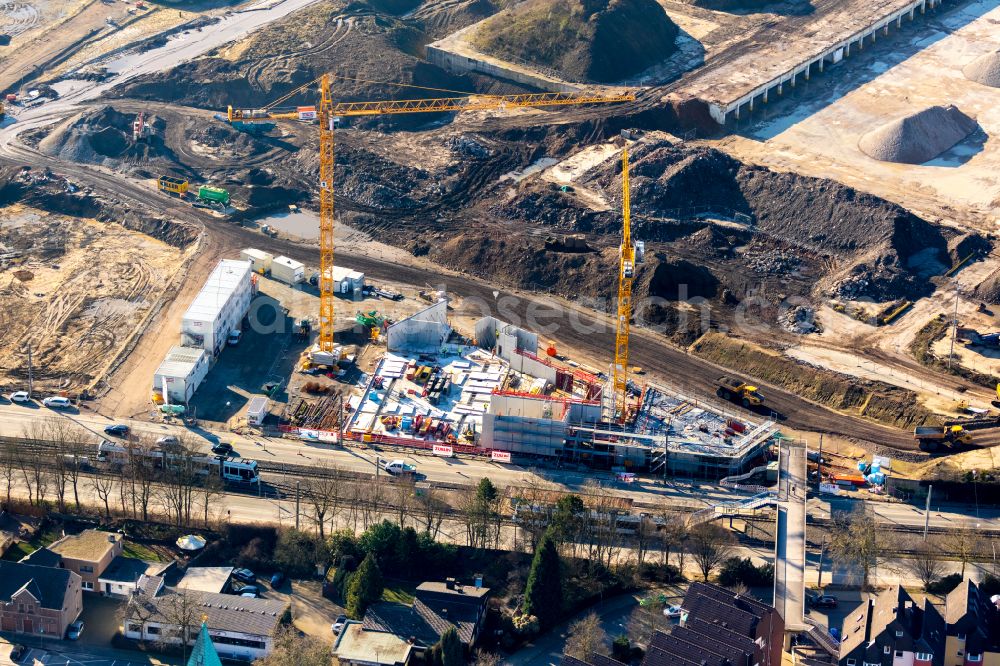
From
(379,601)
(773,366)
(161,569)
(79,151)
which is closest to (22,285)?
(79,151)

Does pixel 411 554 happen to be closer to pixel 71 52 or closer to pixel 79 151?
pixel 79 151

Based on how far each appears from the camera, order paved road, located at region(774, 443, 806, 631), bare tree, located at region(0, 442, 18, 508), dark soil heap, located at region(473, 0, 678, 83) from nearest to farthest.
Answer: paved road, located at region(774, 443, 806, 631), bare tree, located at region(0, 442, 18, 508), dark soil heap, located at region(473, 0, 678, 83)

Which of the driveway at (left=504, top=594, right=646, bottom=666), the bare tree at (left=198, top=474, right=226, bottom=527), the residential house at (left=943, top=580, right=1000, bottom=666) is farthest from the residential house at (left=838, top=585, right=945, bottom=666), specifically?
the bare tree at (left=198, top=474, right=226, bottom=527)

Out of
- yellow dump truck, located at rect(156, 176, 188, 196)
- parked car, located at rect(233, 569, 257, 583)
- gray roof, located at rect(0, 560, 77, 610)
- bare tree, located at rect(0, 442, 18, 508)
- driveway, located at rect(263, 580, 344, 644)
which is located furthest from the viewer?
yellow dump truck, located at rect(156, 176, 188, 196)

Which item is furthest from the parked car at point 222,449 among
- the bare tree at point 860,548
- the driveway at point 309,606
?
the bare tree at point 860,548

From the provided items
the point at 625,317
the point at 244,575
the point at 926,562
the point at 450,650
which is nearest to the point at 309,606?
the point at 244,575

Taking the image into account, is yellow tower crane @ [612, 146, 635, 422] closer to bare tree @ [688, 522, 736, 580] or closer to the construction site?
the construction site

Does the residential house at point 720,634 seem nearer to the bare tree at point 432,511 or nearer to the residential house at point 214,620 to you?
the bare tree at point 432,511

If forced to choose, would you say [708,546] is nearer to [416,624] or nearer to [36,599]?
[416,624]
